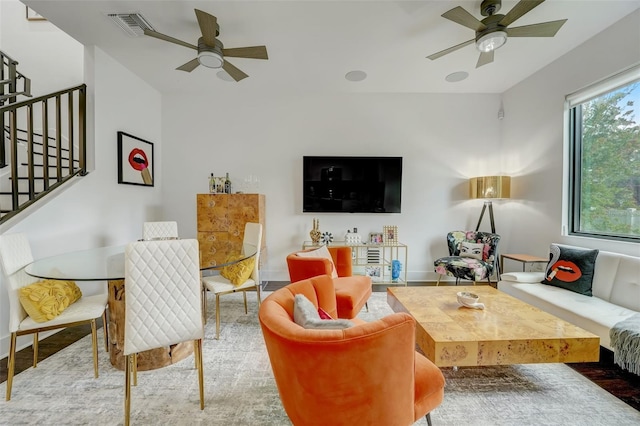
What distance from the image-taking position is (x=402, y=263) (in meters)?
4.27

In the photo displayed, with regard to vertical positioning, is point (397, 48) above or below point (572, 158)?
above

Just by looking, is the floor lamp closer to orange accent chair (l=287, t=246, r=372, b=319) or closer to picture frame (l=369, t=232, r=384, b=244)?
picture frame (l=369, t=232, r=384, b=244)

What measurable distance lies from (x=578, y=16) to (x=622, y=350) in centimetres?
293

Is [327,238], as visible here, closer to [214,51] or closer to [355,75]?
[355,75]

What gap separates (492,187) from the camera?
147 inches

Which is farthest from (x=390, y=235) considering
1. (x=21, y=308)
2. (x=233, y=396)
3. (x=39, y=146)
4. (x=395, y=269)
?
(x=39, y=146)

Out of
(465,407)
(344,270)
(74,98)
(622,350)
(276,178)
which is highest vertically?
(74,98)

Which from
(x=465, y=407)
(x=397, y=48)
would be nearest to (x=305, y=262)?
(x=465, y=407)

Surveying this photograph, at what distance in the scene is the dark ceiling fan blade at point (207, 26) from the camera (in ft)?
6.57

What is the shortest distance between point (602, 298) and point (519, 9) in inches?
101

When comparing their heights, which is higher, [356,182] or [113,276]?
[356,182]

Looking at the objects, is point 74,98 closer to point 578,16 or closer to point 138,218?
point 138,218

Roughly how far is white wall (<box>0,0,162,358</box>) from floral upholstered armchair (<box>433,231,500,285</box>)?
14.2 feet

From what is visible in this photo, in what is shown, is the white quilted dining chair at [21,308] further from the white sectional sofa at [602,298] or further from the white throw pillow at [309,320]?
the white sectional sofa at [602,298]
